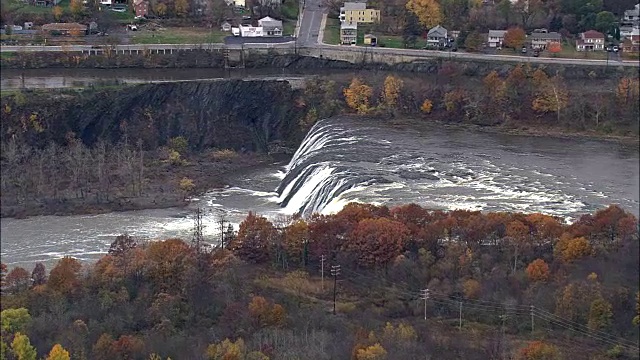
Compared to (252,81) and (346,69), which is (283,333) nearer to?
(252,81)

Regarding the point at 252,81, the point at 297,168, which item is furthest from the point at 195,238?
the point at 252,81

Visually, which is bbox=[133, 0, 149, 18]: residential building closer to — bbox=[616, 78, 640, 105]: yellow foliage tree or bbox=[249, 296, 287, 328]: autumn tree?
bbox=[616, 78, 640, 105]: yellow foliage tree

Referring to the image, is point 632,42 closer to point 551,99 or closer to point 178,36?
point 551,99

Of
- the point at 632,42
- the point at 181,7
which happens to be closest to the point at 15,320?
the point at 632,42

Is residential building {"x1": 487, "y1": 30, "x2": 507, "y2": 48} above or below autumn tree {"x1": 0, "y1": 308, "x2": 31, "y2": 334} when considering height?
above

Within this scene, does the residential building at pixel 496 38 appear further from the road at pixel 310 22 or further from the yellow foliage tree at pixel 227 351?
the yellow foliage tree at pixel 227 351

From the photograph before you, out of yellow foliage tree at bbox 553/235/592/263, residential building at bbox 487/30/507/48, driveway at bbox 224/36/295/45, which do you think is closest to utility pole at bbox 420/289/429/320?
yellow foliage tree at bbox 553/235/592/263
